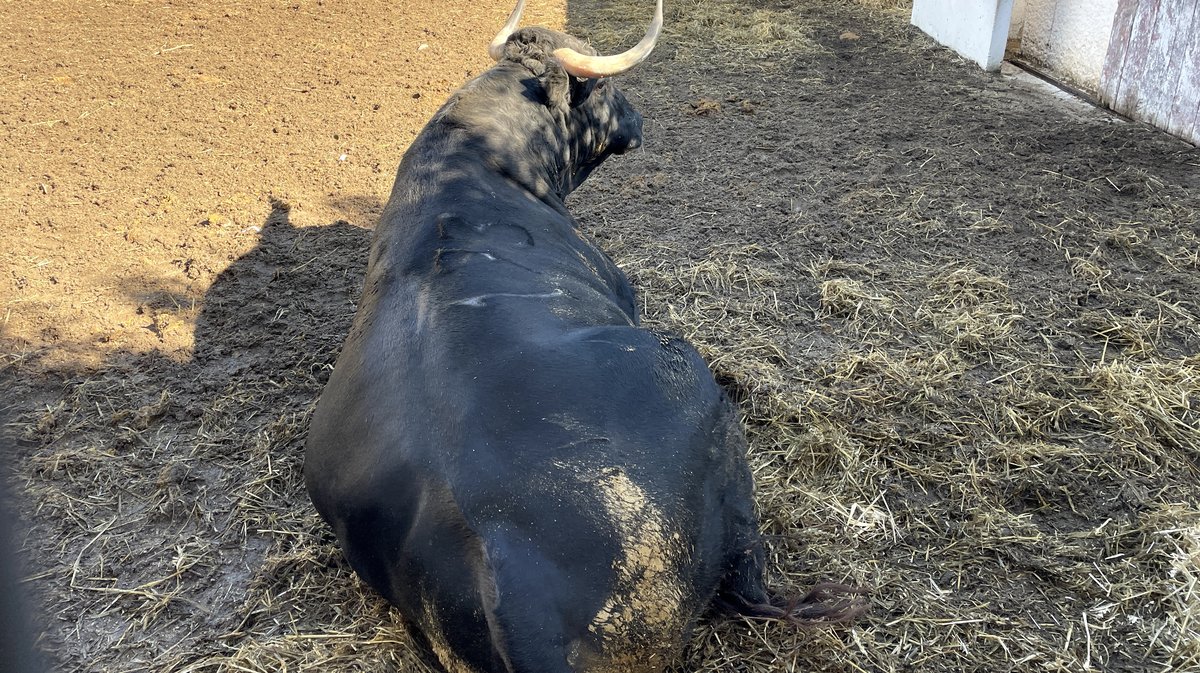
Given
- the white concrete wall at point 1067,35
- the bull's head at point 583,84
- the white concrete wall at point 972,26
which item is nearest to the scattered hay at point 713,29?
the white concrete wall at point 972,26

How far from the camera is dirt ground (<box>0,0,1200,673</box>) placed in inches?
111

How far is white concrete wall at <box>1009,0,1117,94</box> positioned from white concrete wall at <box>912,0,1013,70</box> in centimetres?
36

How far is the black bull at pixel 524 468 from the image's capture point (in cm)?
203

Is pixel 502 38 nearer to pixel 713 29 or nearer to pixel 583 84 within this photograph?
pixel 583 84

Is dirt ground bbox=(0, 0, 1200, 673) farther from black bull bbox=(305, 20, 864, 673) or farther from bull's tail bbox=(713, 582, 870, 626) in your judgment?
black bull bbox=(305, 20, 864, 673)

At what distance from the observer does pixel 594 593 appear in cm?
203

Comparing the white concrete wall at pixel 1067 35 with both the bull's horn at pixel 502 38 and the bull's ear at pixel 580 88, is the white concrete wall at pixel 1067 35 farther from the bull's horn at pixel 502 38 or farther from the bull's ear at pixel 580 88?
the bull's horn at pixel 502 38

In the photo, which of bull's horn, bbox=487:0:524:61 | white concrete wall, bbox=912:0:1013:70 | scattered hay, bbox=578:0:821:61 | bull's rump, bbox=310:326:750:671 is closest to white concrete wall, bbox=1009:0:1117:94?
white concrete wall, bbox=912:0:1013:70

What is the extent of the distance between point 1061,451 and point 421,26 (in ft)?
25.4

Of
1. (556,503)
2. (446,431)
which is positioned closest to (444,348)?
(446,431)

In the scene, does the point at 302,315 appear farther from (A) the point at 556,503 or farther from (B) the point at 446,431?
(A) the point at 556,503

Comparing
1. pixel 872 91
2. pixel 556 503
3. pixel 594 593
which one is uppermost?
pixel 556 503

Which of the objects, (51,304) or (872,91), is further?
(872,91)

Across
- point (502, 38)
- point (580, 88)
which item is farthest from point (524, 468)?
point (502, 38)
